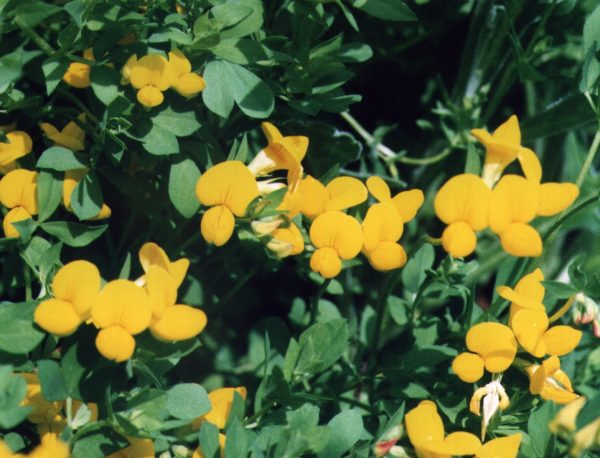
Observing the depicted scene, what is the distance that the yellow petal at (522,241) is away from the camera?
1438 millimetres

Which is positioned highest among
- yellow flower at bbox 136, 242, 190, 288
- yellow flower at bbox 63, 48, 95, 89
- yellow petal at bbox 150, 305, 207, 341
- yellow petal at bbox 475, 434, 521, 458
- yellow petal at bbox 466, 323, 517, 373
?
yellow flower at bbox 63, 48, 95, 89

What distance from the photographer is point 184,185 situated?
1551mm

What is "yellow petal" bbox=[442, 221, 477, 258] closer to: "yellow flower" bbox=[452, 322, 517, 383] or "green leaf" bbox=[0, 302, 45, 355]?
"yellow flower" bbox=[452, 322, 517, 383]

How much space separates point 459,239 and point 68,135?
2.46ft

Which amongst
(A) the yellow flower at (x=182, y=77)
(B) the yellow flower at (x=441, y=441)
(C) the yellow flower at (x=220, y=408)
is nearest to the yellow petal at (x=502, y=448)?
(B) the yellow flower at (x=441, y=441)

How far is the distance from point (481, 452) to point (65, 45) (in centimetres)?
98

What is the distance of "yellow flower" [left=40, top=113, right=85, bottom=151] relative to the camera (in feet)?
5.19

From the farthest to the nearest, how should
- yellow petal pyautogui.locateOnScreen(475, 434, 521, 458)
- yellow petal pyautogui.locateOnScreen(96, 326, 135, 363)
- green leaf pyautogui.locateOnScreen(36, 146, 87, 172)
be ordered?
green leaf pyautogui.locateOnScreen(36, 146, 87, 172)
yellow petal pyautogui.locateOnScreen(475, 434, 521, 458)
yellow petal pyautogui.locateOnScreen(96, 326, 135, 363)

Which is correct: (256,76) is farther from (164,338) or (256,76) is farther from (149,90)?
(164,338)

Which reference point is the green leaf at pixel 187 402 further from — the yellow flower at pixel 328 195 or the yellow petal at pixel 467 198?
the yellow petal at pixel 467 198

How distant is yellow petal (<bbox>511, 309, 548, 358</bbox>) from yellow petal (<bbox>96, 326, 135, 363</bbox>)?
2.15 feet

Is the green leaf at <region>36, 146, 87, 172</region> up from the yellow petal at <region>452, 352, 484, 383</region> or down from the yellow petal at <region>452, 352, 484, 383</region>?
up

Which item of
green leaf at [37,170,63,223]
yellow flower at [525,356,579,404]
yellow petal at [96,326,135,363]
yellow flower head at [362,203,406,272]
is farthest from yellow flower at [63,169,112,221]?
yellow flower at [525,356,579,404]

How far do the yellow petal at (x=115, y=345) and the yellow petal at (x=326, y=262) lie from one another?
367 mm
